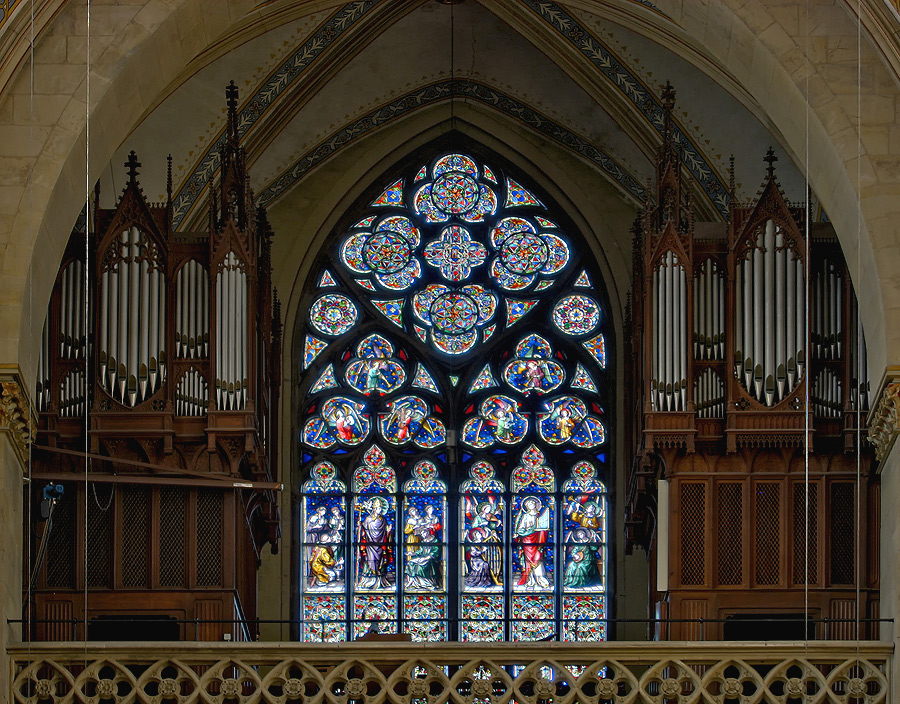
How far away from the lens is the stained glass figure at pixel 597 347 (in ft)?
90.2

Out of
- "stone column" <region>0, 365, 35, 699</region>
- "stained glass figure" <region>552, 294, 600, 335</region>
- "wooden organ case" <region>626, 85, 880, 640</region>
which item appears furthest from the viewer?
"stained glass figure" <region>552, 294, 600, 335</region>

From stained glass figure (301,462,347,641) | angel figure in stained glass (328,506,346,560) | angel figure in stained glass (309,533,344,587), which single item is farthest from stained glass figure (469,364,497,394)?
angel figure in stained glass (309,533,344,587)

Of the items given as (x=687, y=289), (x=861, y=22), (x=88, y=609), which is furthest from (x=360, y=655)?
(x=861, y=22)

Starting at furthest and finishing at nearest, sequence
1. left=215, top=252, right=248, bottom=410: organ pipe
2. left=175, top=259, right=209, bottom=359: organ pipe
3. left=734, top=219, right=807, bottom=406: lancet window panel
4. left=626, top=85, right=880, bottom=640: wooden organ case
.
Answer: left=175, top=259, right=209, bottom=359: organ pipe → left=215, top=252, right=248, bottom=410: organ pipe → left=734, top=219, right=807, bottom=406: lancet window panel → left=626, top=85, right=880, bottom=640: wooden organ case

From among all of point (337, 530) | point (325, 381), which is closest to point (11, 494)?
point (337, 530)

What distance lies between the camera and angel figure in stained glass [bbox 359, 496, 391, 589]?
2680 cm

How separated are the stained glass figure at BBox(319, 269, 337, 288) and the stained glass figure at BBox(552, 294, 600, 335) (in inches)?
99.6

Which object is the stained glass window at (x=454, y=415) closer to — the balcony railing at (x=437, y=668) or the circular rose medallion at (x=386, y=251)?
the circular rose medallion at (x=386, y=251)

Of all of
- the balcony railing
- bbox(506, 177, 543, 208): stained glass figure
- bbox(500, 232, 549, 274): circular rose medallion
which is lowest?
the balcony railing

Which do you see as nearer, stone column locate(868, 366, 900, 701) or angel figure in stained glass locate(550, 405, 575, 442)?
stone column locate(868, 366, 900, 701)

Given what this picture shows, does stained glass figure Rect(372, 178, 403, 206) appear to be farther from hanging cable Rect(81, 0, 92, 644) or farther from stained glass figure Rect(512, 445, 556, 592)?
hanging cable Rect(81, 0, 92, 644)

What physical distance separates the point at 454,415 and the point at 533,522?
149cm

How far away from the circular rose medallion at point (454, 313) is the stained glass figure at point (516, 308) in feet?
1.19

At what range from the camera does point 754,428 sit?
22.3 metres
